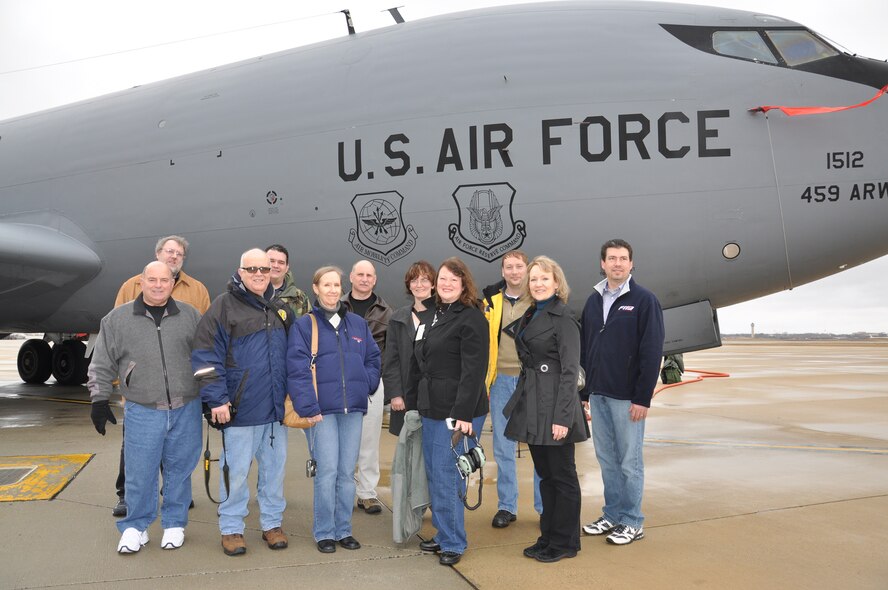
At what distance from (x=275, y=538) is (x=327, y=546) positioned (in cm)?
38

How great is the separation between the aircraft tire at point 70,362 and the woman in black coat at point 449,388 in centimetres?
1596

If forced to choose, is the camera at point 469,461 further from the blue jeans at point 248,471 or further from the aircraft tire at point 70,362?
the aircraft tire at point 70,362

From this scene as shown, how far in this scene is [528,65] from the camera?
26.9 feet

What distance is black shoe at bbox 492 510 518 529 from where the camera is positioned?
16.9ft

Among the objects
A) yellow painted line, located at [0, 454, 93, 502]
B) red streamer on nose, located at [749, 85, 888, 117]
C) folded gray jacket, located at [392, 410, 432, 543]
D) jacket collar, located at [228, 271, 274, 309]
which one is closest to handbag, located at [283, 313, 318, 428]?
jacket collar, located at [228, 271, 274, 309]

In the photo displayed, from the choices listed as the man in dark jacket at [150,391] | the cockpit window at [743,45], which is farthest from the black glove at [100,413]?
the cockpit window at [743,45]

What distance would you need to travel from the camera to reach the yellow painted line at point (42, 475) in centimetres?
604

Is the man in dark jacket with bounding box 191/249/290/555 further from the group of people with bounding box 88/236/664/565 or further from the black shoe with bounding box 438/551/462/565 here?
the black shoe with bounding box 438/551/462/565

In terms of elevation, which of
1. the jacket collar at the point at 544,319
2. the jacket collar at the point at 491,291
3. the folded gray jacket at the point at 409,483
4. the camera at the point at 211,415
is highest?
the jacket collar at the point at 491,291

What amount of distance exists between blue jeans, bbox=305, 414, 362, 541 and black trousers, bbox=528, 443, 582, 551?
135cm

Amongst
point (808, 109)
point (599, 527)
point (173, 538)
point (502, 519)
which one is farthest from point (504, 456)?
point (808, 109)

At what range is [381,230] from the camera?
27.9 feet

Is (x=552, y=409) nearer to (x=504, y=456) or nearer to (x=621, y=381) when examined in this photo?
(x=621, y=381)

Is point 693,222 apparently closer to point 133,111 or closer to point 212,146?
point 212,146
